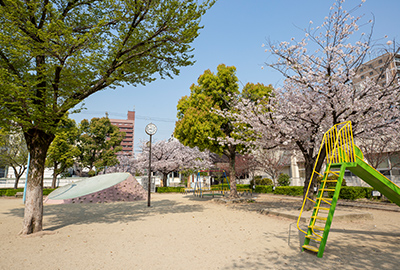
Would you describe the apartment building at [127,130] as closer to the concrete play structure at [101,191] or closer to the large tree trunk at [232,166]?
the concrete play structure at [101,191]

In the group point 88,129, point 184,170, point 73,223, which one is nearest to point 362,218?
point 73,223

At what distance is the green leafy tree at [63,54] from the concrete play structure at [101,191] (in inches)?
415

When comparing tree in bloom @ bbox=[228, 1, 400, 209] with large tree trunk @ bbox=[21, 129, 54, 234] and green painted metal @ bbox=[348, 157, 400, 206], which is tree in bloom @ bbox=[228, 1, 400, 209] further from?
large tree trunk @ bbox=[21, 129, 54, 234]

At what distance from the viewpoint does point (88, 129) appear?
36.7 m

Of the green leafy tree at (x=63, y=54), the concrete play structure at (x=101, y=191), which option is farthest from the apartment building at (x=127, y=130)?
the green leafy tree at (x=63, y=54)

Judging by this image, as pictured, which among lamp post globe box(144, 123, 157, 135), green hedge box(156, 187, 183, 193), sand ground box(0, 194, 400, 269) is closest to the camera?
sand ground box(0, 194, 400, 269)

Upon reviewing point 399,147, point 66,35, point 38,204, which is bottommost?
point 38,204

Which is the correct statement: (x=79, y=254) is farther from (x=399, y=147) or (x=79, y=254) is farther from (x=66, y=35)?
Result: (x=399, y=147)

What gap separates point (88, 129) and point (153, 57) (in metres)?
31.8

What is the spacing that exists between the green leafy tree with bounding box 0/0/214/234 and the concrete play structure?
1055cm

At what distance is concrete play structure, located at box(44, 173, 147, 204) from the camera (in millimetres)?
16875

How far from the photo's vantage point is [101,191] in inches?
687

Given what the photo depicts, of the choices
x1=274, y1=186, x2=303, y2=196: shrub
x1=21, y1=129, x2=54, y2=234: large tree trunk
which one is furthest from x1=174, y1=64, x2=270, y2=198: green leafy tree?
x1=21, y1=129, x2=54, y2=234: large tree trunk

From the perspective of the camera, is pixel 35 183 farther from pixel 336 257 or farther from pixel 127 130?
pixel 127 130
